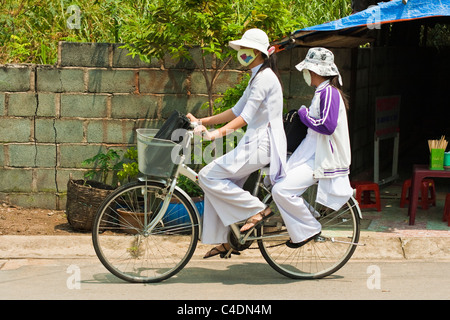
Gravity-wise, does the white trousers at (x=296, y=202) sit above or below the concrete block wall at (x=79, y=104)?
below

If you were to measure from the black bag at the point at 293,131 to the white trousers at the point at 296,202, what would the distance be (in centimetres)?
23

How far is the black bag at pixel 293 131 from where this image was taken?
6.18m

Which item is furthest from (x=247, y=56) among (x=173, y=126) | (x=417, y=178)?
(x=417, y=178)

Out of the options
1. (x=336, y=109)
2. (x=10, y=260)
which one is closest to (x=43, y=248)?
(x=10, y=260)

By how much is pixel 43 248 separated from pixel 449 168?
4219 mm

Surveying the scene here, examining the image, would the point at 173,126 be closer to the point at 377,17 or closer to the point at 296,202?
the point at 296,202

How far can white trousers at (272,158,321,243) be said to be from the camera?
593 cm

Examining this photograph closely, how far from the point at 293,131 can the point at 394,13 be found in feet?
6.99

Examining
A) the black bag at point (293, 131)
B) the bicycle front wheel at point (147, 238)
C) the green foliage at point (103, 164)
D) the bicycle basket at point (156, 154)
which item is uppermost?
the black bag at point (293, 131)

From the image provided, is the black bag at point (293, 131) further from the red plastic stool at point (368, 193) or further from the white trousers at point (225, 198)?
the red plastic stool at point (368, 193)

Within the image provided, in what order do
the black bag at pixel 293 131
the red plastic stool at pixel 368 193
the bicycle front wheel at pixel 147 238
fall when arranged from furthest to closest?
the red plastic stool at pixel 368 193, the black bag at pixel 293 131, the bicycle front wheel at pixel 147 238

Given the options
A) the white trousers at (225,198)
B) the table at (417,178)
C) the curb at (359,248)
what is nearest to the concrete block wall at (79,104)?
the curb at (359,248)

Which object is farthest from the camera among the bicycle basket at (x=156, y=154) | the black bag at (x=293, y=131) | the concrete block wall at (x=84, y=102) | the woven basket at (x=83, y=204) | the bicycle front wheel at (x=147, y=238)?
the concrete block wall at (x=84, y=102)

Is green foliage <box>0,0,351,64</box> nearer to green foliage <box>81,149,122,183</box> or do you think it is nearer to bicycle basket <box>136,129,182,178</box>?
green foliage <box>81,149,122,183</box>
